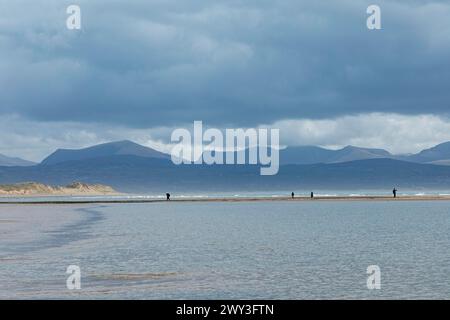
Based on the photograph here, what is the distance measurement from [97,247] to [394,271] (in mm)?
22523

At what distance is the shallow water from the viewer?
105 feet

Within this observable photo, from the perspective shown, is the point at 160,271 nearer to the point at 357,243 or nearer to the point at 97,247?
the point at 97,247

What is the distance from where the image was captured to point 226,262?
140 feet

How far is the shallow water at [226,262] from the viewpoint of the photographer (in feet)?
105

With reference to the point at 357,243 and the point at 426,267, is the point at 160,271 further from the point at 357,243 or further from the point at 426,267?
the point at 357,243

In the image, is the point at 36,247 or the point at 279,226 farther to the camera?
the point at 279,226

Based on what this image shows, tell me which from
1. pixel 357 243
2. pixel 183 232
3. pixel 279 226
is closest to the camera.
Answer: pixel 357 243

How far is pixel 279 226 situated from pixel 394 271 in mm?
38297

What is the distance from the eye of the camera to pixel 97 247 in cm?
5228

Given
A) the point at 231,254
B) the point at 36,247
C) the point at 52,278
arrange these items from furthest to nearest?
the point at 36,247 → the point at 231,254 → the point at 52,278
